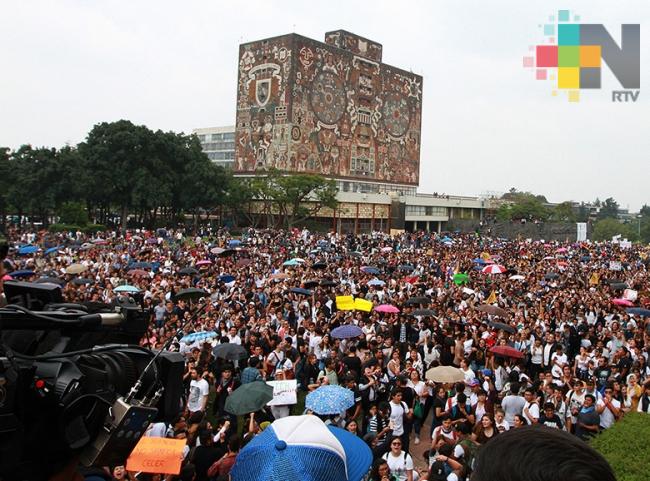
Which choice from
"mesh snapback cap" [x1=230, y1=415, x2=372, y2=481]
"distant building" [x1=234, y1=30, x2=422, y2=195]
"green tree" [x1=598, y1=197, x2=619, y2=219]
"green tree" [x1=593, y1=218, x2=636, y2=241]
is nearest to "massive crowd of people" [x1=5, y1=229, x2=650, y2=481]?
"mesh snapback cap" [x1=230, y1=415, x2=372, y2=481]

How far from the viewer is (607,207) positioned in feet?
355

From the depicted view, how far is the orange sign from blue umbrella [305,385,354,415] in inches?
72.0

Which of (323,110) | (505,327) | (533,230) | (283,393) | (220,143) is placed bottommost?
(283,393)

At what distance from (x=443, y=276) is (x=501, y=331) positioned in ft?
35.6

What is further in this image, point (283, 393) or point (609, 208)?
point (609, 208)

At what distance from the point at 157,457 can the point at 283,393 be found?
92.7 inches

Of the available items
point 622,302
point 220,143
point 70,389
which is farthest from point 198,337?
point 220,143

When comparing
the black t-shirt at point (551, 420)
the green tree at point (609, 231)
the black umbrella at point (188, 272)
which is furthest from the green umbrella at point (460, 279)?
the green tree at point (609, 231)

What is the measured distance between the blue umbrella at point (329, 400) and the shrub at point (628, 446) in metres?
2.78

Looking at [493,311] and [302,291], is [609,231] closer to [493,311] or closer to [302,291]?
[493,311]

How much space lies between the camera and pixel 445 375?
7.84 metres

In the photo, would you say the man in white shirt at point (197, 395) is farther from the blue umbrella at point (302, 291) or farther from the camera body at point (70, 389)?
the blue umbrella at point (302, 291)

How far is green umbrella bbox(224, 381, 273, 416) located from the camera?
662cm

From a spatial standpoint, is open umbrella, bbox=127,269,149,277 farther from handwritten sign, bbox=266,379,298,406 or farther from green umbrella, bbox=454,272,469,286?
handwritten sign, bbox=266,379,298,406
